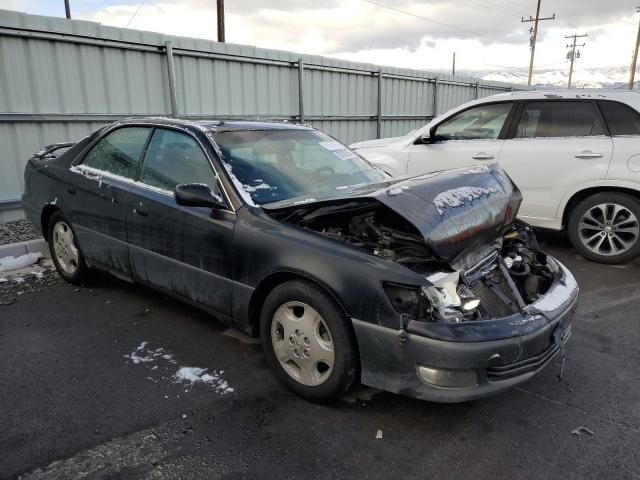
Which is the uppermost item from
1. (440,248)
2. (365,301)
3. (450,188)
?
(450,188)

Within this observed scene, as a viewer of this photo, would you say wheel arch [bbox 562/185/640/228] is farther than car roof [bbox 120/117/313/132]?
Yes

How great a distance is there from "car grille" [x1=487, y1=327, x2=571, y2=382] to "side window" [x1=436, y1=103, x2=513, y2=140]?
394 cm

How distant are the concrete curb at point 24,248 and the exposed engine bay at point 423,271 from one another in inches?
155

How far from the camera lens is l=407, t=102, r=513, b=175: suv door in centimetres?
589

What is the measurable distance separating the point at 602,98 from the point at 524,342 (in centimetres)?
417

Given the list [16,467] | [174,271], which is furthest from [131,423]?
[174,271]

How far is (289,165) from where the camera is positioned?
3.51 metres

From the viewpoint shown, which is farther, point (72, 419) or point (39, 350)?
point (39, 350)

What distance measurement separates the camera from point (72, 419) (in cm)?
259

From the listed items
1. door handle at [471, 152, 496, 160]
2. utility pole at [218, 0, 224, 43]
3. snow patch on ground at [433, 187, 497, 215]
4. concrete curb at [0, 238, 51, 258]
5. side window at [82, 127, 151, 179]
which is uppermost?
utility pole at [218, 0, 224, 43]

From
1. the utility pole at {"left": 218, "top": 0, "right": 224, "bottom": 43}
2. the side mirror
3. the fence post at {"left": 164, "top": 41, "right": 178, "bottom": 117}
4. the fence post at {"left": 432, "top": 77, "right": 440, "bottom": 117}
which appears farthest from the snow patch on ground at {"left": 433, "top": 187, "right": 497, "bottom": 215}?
the utility pole at {"left": 218, "top": 0, "right": 224, "bottom": 43}

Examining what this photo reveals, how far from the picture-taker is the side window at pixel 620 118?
5082mm

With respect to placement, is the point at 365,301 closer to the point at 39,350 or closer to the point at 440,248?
the point at 440,248

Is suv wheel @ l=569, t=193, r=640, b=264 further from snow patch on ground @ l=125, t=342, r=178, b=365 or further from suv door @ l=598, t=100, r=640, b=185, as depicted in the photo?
snow patch on ground @ l=125, t=342, r=178, b=365
